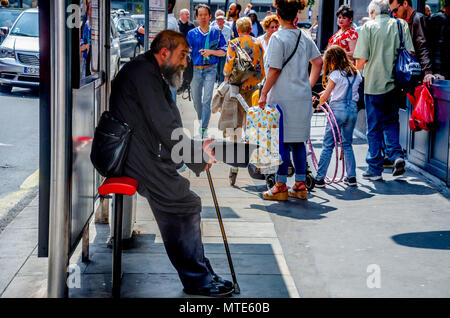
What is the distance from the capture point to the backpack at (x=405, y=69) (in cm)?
780

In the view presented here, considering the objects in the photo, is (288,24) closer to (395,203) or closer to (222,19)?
(395,203)

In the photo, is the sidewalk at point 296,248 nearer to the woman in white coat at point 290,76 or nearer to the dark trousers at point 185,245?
the dark trousers at point 185,245

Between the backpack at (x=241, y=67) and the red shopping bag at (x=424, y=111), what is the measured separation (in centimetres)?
201

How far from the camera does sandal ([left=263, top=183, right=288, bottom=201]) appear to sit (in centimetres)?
725

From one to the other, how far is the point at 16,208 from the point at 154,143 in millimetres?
3118

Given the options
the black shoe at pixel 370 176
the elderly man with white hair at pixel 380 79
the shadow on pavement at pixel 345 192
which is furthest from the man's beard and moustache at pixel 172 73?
the black shoe at pixel 370 176

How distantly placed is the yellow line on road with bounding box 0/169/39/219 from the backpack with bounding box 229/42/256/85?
2654mm

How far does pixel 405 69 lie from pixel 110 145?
464cm

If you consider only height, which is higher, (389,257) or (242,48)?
(242,48)

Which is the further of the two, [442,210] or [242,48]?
[242,48]

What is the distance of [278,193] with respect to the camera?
7262 millimetres

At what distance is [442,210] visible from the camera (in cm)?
686
